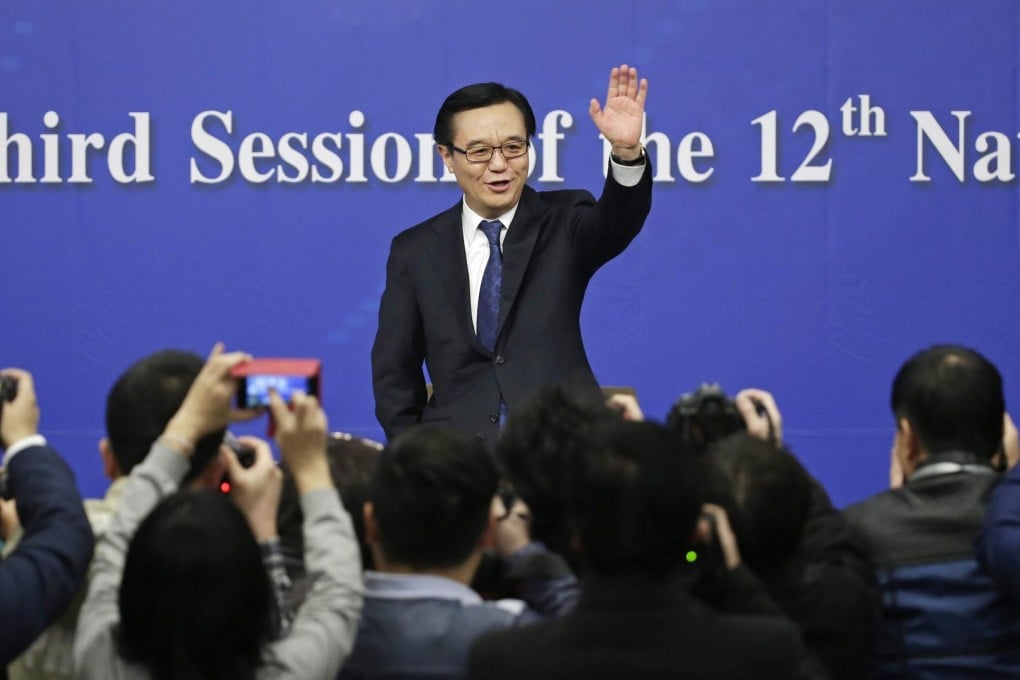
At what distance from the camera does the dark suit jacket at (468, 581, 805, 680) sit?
1663 mm

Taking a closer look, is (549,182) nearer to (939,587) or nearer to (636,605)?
(939,587)

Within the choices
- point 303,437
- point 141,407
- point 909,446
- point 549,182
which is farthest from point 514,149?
point 303,437

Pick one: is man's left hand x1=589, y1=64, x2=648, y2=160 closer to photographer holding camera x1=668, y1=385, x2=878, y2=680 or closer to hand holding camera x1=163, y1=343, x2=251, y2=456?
photographer holding camera x1=668, y1=385, x2=878, y2=680

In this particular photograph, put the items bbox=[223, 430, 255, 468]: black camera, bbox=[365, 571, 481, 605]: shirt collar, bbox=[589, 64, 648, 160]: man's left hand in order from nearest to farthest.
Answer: bbox=[365, 571, 481, 605]: shirt collar, bbox=[223, 430, 255, 468]: black camera, bbox=[589, 64, 648, 160]: man's left hand

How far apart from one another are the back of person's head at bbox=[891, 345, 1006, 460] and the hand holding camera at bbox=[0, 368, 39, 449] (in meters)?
1.27

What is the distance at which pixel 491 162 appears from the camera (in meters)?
3.60

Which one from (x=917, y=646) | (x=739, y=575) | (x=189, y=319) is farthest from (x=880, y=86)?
(x=739, y=575)

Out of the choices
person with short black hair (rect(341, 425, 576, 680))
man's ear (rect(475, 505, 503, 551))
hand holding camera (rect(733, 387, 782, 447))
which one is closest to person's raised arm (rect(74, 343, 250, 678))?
person with short black hair (rect(341, 425, 576, 680))

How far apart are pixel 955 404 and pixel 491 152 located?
4.99 ft

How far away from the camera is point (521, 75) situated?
16.5ft

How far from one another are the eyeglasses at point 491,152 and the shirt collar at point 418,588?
178 cm

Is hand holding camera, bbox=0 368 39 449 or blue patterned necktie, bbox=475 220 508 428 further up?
blue patterned necktie, bbox=475 220 508 428

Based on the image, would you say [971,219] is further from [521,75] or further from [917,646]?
[917,646]

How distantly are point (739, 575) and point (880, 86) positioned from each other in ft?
11.1
